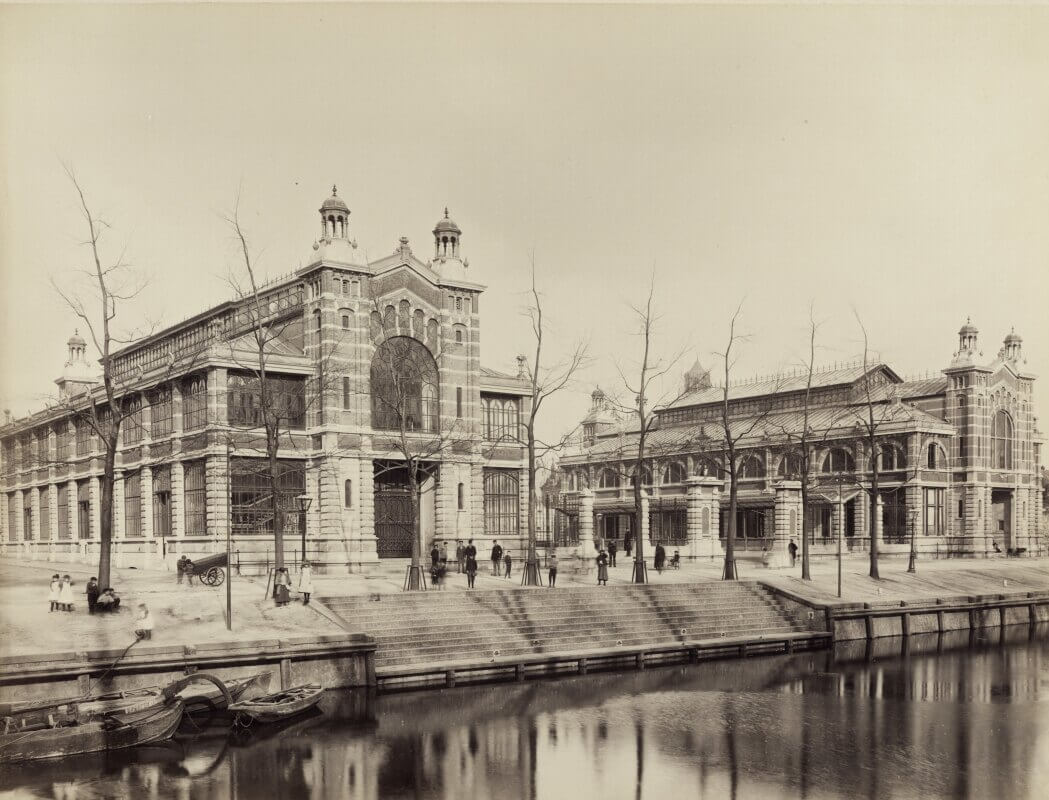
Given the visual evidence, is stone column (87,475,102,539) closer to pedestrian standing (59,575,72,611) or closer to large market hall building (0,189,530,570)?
large market hall building (0,189,530,570)

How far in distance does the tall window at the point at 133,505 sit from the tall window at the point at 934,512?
4923 centimetres

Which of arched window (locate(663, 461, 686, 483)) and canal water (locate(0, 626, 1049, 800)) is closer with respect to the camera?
canal water (locate(0, 626, 1049, 800))

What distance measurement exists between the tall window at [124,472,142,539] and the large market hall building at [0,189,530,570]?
10 centimetres

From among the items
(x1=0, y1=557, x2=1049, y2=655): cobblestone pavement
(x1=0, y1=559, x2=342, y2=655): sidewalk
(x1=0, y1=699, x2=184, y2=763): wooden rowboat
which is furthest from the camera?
(x1=0, y1=557, x2=1049, y2=655): cobblestone pavement

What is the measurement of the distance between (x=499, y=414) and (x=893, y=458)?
31.2 m

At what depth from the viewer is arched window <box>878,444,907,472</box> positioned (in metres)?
68.4

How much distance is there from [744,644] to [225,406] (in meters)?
23.5

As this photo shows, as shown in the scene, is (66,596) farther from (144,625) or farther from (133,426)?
(133,426)

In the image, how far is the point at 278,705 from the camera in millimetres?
22562

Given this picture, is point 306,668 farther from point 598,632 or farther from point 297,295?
point 297,295

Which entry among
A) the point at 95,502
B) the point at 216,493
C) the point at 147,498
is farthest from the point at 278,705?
the point at 95,502

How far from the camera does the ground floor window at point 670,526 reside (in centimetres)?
7388

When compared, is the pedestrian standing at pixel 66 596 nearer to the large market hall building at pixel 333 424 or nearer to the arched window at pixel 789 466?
the large market hall building at pixel 333 424

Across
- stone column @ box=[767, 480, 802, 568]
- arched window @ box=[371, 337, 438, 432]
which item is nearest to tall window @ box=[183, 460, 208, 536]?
arched window @ box=[371, 337, 438, 432]
